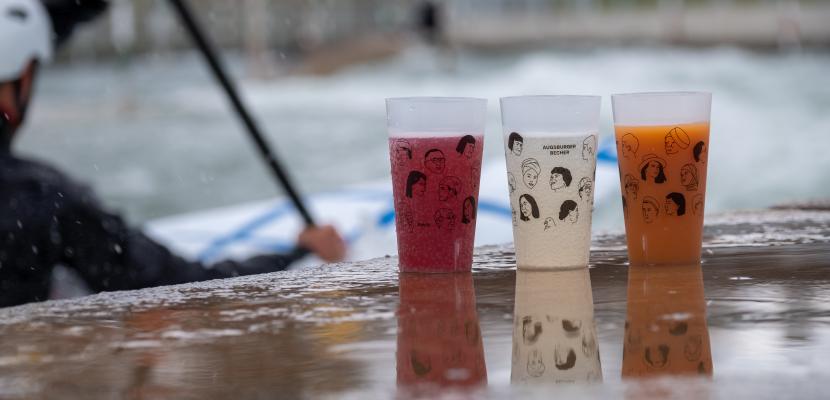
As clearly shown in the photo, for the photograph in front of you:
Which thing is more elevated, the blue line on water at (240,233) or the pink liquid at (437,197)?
the pink liquid at (437,197)

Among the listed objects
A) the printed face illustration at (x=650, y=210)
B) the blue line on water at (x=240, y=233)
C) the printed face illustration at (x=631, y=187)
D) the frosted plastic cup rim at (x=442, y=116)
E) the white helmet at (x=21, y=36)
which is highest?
the white helmet at (x=21, y=36)

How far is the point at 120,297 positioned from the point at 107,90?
3742cm

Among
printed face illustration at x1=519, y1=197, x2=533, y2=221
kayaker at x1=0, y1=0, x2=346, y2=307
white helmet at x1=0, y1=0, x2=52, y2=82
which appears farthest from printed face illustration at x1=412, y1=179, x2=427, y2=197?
white helmet at x1=0, y1=0, x2=52, y2=82

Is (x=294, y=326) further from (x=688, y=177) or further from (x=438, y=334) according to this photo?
(x=688, y=177)

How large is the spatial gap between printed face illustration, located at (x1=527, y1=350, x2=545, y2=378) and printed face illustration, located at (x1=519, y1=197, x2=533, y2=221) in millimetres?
435

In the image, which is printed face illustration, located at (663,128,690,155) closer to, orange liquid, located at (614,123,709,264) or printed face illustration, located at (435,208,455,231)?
orange liquid, located at (614,123,709,264)

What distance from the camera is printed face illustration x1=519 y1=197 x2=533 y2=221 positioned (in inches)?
53.8

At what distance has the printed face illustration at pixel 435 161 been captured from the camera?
1.36m

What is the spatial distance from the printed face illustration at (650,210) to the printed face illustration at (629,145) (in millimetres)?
51

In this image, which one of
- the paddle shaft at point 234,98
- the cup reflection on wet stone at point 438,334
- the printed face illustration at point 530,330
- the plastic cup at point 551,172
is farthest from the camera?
the paddle shaft at point 234,98

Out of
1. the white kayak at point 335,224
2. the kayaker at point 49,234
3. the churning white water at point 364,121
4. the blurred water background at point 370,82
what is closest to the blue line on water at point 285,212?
the white kayak at point 335,224

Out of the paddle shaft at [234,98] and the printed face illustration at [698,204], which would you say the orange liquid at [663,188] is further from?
the paddle shaft at [234,98]

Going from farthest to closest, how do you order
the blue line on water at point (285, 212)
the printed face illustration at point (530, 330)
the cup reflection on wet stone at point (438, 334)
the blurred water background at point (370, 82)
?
1. the blurred water background at point (370, 82)
2. the blue line on water at point (285, 212)
3. the printed face illustration at point (530, 330)
4. the cup reflection on wet stone at point (438, 334)

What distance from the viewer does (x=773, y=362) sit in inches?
34.0
